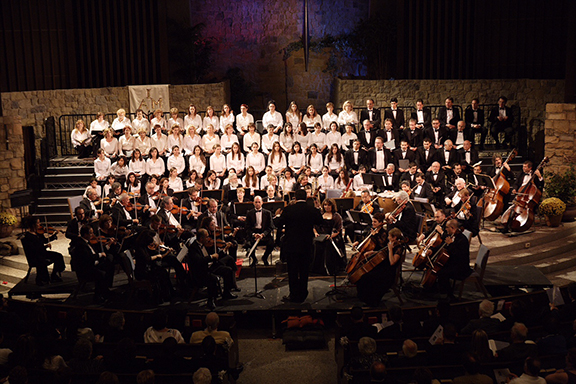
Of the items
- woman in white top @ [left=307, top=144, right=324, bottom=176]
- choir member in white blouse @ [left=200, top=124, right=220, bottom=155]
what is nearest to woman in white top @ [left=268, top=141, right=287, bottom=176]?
woman in white top @ [left=307, top=144, right=324, bottom=176]

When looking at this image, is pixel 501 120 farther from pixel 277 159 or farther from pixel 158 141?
pixel 158 141

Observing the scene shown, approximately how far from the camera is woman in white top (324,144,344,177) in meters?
11.0

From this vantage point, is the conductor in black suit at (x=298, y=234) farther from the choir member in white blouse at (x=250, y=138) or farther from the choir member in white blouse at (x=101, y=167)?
the choir member in white blouse at (x=101, y=167)

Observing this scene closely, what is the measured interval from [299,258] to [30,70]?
9549 millimetres

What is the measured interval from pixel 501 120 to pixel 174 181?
666 cm

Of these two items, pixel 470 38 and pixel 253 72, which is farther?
pixel 253 72

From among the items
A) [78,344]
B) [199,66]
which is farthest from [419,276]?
[199,66]

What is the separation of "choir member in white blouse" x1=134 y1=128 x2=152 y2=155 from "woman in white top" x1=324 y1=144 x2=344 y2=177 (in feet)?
10.7

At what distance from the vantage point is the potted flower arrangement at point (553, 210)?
33.9ft

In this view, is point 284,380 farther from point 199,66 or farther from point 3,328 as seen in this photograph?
point 199,66

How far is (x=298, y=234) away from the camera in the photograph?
7266 mm

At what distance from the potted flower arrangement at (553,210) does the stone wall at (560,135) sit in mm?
1562

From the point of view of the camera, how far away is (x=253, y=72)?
16.5 metres

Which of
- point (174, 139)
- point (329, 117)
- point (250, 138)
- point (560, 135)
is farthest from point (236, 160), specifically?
point (560, 135)
